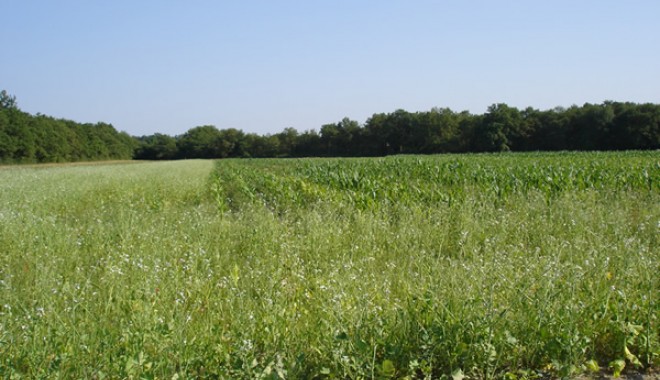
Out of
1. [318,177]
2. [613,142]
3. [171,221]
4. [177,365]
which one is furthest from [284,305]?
[613,142]

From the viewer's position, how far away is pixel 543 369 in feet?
10.5

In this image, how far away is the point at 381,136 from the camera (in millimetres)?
90188

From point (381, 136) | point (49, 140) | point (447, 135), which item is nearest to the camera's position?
point (49, 140)

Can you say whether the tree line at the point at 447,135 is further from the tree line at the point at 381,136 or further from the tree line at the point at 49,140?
the tree line at the point at 49,140

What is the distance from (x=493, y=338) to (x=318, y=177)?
14376 millimetres

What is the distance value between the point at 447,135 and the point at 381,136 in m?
14.1

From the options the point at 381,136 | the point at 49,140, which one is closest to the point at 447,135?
the point at 381,136

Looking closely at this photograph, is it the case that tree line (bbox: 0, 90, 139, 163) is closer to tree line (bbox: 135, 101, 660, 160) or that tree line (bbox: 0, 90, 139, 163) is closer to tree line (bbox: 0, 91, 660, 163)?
tree line (bbox: 0, 91, 660, 163)

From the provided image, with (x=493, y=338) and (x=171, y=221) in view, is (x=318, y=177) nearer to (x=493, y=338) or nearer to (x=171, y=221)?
(x=171, y=221)

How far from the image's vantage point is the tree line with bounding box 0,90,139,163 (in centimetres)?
6640

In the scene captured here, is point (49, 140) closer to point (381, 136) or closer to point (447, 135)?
point (381, 136)

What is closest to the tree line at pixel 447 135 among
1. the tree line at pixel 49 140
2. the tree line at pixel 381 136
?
the tree line at pixel 381 136

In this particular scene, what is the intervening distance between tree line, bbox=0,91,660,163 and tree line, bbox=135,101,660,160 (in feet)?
0.47

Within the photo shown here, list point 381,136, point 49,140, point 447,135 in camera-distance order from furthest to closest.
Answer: point 381,136, point 447,135, point 49,140
